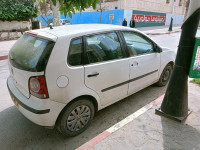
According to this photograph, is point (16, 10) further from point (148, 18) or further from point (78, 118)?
point (148, 18)

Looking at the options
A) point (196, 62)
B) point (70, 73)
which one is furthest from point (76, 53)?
point (196, 62)

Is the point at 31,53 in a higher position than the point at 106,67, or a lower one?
higher

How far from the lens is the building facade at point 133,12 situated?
24.1 meters

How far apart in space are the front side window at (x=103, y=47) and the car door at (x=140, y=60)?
282 millimetres

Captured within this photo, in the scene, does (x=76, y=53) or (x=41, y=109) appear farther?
(x=76, y=53)

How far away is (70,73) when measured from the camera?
239 cm

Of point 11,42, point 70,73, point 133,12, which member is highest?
point 133,12

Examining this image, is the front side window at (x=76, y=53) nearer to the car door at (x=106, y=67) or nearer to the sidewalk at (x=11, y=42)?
the car door at (x=106, y=67)

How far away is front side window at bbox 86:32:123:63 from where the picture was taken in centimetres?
269

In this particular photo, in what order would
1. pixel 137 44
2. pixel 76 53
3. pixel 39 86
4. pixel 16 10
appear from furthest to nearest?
pixel 16 10, pixel 137 44, pixel 76 53, pixel 39 86

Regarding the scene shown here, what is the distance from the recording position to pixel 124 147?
7.80 ft

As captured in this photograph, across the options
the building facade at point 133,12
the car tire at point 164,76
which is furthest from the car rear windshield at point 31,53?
the building facade at point 133,12

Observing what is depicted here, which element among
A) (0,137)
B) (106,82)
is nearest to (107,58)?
(106,82)

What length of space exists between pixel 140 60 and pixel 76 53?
1483 mm
